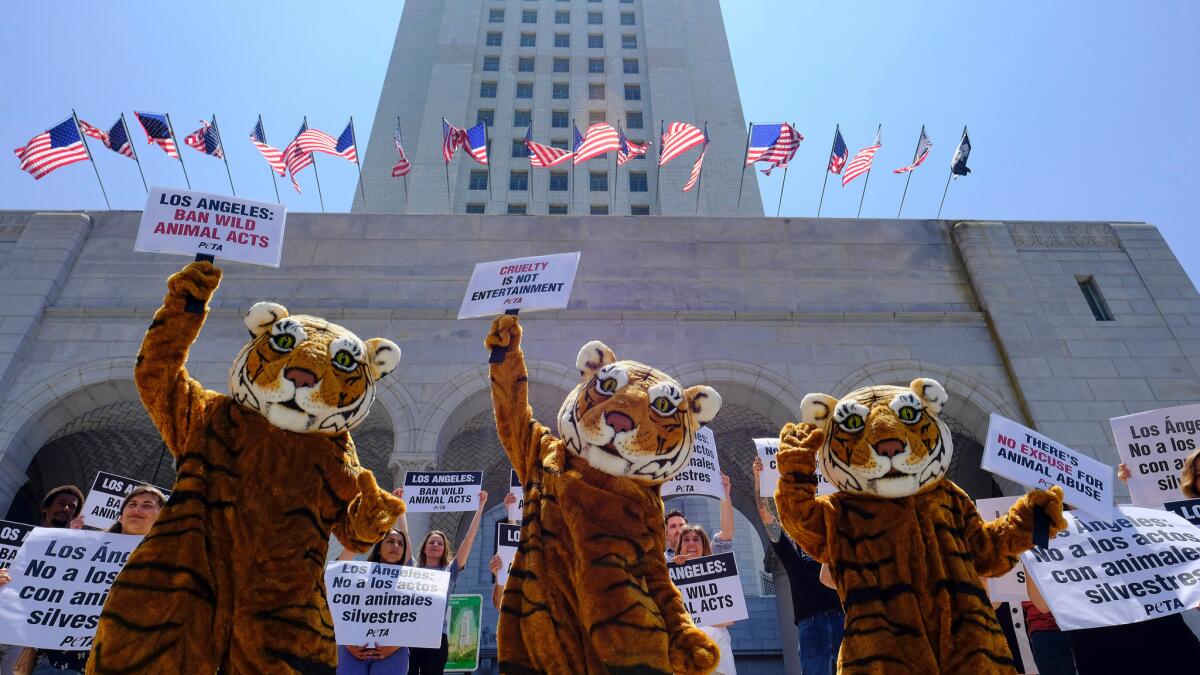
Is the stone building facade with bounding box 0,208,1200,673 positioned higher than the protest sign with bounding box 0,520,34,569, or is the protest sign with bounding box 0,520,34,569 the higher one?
the protest sign with bounding box 0,520,34,569

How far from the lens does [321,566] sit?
3502 millimetres

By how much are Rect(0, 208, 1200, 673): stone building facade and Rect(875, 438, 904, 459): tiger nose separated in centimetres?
678

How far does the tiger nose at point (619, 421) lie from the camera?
12.4 ft

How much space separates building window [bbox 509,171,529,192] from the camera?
27281 millimetres

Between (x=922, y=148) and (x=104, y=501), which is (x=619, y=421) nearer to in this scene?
(x=104, y=501)

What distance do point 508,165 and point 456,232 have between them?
15894mm

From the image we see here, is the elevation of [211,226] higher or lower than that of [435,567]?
higher

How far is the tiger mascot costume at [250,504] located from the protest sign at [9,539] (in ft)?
12.5

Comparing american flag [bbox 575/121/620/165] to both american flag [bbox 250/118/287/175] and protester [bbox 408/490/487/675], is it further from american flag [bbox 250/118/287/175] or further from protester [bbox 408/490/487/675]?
protester [bbox 408/490/487/675]

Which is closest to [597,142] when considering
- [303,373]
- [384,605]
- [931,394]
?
[384,605]

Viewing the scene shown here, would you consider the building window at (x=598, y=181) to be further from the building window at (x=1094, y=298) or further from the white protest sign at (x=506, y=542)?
the white protest sign at (x=506, y=542)

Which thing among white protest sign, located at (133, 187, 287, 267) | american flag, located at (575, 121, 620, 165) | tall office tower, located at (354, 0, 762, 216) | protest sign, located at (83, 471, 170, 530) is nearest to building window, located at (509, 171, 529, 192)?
tall office tower, located at (354, 0, 762, 216)

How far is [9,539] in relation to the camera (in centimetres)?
608

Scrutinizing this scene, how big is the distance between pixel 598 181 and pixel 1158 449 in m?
22.4
